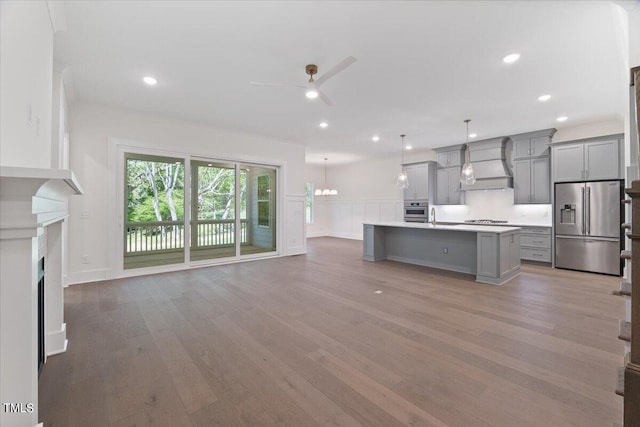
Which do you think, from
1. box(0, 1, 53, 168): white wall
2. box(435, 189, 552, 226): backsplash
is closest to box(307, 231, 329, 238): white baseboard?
box(435, 189, 552, 226): backsplash

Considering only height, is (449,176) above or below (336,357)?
above

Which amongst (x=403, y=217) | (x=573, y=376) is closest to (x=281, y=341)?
(x=573, y=376)

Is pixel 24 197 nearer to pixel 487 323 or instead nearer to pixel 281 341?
pixel 281 341

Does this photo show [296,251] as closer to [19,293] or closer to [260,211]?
[260,211]

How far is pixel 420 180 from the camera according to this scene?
26.2 feet

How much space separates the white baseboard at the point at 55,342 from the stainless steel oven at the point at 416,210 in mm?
7674

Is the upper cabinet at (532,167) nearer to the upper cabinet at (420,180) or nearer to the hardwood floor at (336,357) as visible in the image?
the upper cabinet at (420,180)

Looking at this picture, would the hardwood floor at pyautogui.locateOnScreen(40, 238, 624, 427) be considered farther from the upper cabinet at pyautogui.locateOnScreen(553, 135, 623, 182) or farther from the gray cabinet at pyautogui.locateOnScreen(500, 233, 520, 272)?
the upper cabinet at pyautogui.locateOnScreen(553, 135, 623, 182)

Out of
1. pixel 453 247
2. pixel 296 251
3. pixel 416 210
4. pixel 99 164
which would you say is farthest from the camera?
pixel 416 210

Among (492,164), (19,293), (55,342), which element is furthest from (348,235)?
(19,293)

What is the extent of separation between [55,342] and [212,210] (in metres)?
3.98

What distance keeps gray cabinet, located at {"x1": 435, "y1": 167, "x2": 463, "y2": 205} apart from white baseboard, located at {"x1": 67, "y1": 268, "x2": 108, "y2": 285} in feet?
25.5

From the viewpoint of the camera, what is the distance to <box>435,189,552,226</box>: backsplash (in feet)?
20.8

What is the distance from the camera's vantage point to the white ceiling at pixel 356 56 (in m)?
2.43
